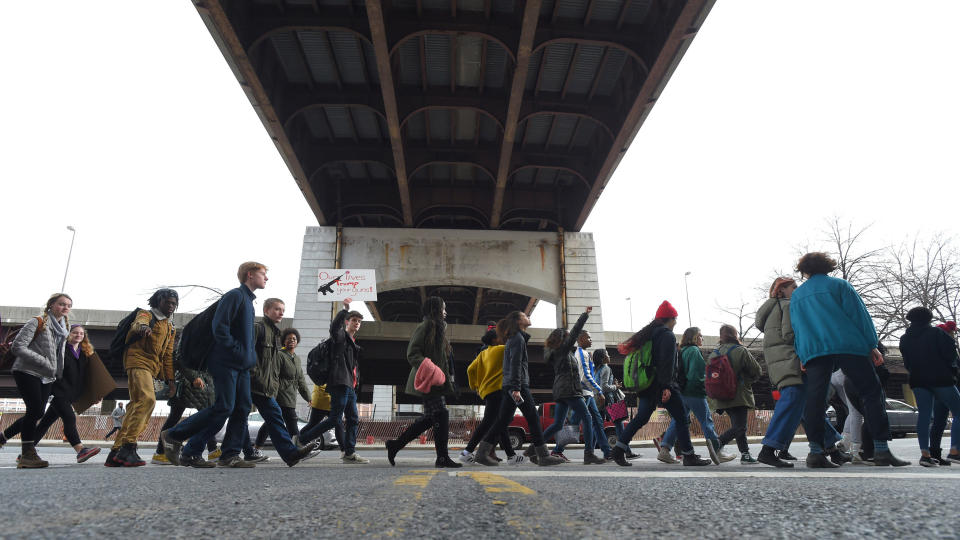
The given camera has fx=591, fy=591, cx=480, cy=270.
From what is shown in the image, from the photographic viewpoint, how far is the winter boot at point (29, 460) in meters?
5.02

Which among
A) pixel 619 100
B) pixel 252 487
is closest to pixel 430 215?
pixel 619 100

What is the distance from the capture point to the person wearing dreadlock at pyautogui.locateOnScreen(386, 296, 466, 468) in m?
5.87

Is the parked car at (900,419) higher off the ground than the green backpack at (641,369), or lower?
lower

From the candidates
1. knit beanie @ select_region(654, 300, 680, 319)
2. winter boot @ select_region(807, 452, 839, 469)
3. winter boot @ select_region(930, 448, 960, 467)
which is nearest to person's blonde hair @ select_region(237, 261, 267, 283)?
knit beanie @ select_region(654, 300, 680, 319)

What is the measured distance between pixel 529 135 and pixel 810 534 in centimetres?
1476

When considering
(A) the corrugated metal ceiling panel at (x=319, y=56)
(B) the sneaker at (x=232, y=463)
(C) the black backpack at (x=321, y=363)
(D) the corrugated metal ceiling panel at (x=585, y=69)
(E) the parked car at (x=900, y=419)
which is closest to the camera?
(B) the sneaker at (x=232, y=463)

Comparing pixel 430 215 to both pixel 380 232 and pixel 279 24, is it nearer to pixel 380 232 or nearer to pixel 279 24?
pixel 380 232

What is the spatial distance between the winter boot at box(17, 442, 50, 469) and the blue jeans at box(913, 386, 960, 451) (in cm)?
823

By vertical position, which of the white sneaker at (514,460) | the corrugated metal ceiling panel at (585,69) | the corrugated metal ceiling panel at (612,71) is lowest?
the white sneaker at (514,460)

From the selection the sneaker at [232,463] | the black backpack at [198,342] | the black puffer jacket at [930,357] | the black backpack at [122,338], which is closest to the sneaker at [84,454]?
the black backpack at [122,338]

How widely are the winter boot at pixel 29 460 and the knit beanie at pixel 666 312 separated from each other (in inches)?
234

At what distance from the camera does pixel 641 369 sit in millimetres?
6305

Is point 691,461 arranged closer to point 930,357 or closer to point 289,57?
point 930,357

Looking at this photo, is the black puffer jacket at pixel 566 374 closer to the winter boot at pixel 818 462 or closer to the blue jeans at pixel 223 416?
the winter boot at pixel 818 462
